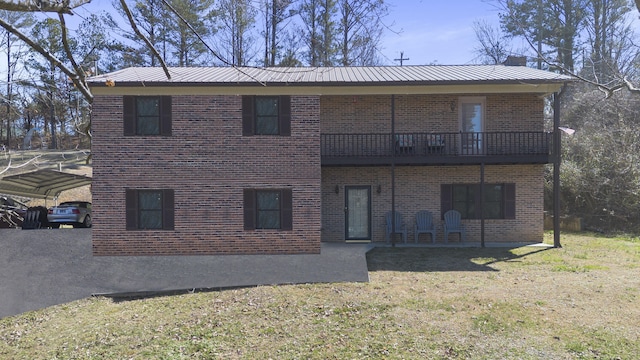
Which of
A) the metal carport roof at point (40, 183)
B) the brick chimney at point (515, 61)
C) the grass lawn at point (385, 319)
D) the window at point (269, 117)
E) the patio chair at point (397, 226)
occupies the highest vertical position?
the brick chimney at point (515, 61)

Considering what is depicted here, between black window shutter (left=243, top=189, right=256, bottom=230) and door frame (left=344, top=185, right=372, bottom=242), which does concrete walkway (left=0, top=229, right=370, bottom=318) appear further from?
door frame (left=344, top=185, right=372, bottom=242)

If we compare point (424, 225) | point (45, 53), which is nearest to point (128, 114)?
point (45, 53)

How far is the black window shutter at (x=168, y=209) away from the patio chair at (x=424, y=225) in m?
7.91

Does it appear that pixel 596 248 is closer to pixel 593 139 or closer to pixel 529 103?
pixel 529 103

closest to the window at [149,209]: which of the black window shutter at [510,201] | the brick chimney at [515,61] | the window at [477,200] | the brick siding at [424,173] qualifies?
the brick siding at [424,173]

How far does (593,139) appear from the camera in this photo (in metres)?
22.2

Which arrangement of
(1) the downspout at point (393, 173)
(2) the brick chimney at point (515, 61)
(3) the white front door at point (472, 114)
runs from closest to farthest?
(1) the downspout at point (393, 173) < (3) the white front door at point (472, 114) < (2) the brick chimney at point (515, 61)

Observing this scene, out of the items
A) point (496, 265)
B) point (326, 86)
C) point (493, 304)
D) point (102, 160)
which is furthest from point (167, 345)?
point (496, 265)

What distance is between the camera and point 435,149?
50.6 ft

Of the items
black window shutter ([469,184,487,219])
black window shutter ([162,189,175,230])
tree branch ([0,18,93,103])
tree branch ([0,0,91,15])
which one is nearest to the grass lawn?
black window shutter ([162,189,175,230])

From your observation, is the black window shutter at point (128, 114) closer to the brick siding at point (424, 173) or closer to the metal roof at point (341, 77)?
the metal roof at point (341, 77)

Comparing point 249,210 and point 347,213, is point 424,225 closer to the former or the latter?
point 347,213

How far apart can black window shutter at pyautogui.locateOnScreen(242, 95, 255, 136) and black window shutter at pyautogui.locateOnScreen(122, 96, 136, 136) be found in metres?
2.89

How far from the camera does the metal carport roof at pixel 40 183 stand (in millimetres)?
16634
